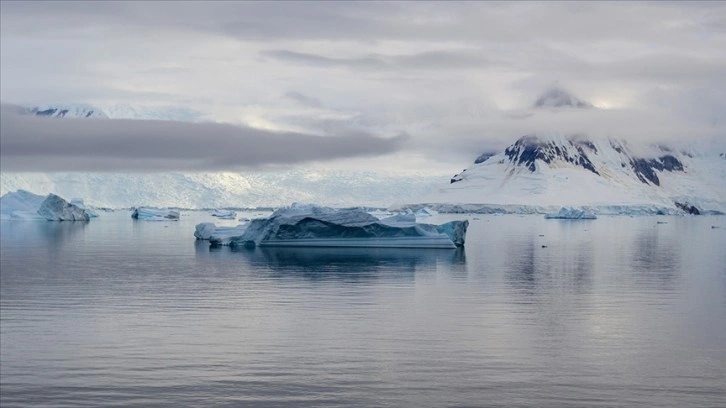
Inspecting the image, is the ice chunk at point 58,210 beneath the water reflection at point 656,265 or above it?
above

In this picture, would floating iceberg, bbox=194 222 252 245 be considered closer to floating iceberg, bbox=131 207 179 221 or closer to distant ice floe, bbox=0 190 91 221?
distant ice floe, bbox=0 190 91 221

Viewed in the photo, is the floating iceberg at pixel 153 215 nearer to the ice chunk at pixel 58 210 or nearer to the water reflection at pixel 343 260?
the ice chunk at pixel 58 210

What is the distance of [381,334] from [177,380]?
5835 millimetres

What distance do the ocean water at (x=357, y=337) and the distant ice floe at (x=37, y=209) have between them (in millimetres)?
67383

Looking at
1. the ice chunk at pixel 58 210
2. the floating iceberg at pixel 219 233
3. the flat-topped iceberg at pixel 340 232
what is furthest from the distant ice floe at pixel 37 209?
the flat-topped iceberg at pixel 340 232

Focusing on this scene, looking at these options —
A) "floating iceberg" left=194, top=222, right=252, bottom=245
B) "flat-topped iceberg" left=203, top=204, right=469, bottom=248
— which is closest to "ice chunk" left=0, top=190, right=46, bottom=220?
"floating iceberg" left=194, top=222, right=252, bottom=245

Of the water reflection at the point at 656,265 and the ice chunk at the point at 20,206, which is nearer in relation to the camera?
the water reflection at the point at 656,265

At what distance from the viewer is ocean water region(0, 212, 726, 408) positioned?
14625 millimetres

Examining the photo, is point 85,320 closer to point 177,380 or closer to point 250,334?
point 250,334

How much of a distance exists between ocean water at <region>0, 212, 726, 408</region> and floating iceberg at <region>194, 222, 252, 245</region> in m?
14.6

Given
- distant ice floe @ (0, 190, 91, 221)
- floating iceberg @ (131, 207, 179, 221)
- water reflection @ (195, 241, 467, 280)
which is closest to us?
water reflection @ (195, 241, 467, 280)

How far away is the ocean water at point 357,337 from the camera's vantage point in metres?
14.6

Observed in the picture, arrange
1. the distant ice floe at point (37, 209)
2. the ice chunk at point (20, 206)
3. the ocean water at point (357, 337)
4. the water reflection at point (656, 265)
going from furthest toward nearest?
the ice chunk at point (20, 206), the distant ice floe at point (37, 209), the water reflection at point (656, 265), the ocean water at point (357, 337)

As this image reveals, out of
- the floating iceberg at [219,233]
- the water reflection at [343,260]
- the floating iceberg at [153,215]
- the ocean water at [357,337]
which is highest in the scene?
the floating iceberg at [153,215]
